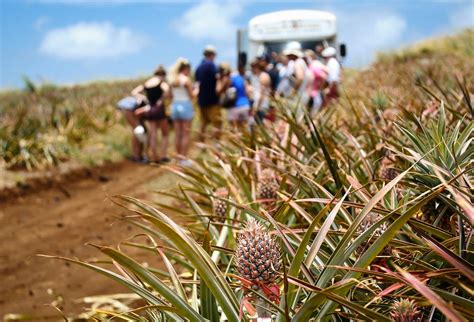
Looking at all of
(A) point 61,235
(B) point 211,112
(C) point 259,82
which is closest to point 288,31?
(C) point 259,82

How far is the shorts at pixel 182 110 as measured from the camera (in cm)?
1011

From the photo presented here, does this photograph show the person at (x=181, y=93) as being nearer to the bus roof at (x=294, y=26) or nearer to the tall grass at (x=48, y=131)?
the tall grass at (x=48, y=131)

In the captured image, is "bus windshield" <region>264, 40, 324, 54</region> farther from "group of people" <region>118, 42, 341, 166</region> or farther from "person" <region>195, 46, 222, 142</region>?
"person" <region>195, 46, 222, 142</region>

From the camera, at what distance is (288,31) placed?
15.5 m

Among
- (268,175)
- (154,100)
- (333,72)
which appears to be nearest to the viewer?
(268,175)

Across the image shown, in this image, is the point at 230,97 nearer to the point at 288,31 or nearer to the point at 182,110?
the point at 182,110

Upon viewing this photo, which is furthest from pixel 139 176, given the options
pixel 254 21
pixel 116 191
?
pixel 254 21

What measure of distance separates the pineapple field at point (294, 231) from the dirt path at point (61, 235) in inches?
1.2

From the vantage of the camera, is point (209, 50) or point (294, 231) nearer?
point (294, 231)

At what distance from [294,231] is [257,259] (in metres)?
0.35

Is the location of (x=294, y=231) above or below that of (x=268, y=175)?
above

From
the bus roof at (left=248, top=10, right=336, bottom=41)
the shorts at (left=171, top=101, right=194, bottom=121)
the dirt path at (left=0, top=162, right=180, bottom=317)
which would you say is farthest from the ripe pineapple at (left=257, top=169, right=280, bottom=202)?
the bus roof at (left=248, top=10, right=336, bottom=41)

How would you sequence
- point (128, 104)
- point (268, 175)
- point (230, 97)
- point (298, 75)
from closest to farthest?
point (268, 175)
point (298, 75)
point (230, 97)
point (128, 104)

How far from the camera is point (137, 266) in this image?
155cm
